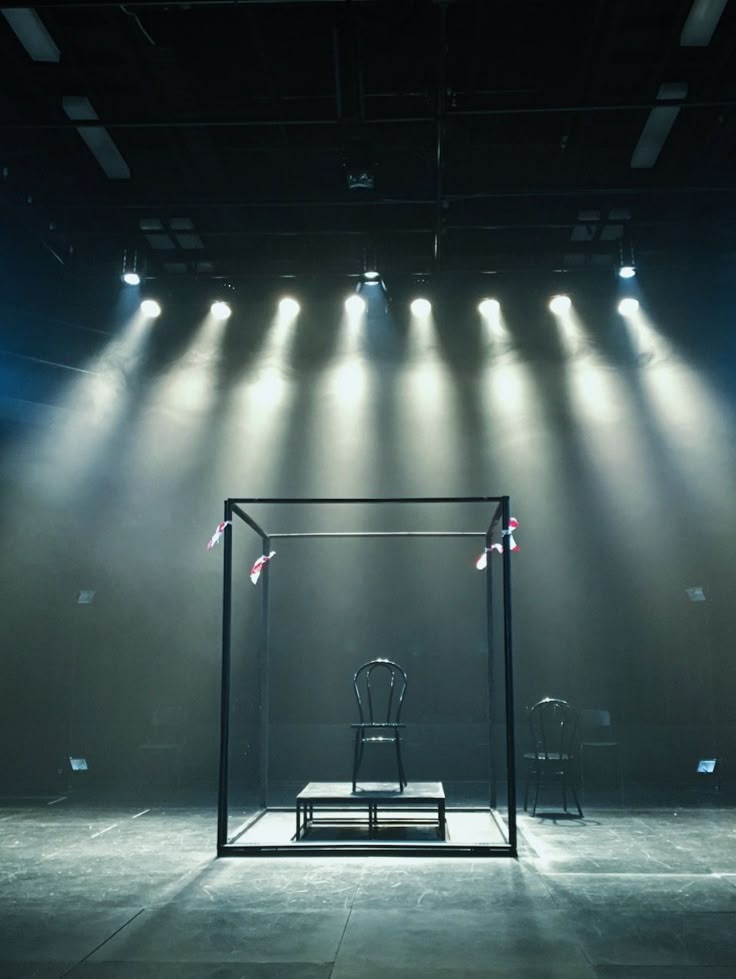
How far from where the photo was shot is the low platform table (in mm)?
5500

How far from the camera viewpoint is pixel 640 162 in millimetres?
6445

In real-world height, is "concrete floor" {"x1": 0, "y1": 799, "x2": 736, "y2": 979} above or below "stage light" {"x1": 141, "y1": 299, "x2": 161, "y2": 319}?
below

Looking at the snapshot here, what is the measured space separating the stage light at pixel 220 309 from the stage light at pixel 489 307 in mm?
2385

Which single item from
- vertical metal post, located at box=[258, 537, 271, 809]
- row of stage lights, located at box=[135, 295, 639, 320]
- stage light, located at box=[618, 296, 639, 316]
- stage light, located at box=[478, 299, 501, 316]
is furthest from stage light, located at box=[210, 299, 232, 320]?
stage light, located at box=[618, 296, 639, 316]

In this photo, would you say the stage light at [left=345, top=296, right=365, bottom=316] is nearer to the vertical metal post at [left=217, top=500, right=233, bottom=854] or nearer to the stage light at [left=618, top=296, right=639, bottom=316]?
the stage light at [left=618, top=296, right=639, bottom=316]

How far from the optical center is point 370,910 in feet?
13.3

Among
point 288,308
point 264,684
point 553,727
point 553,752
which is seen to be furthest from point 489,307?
point 264,684

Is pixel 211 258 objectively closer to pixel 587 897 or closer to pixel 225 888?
pixel 225 888

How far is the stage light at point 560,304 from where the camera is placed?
8.35 m

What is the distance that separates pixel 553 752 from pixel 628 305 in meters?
4.02

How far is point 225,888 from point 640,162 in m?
5.43

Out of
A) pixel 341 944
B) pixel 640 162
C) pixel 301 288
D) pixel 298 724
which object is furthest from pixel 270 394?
pixel 341 944

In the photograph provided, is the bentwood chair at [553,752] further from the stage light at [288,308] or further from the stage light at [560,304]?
the stage light at [288,308]

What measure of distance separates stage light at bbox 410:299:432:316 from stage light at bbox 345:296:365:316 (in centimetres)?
48
